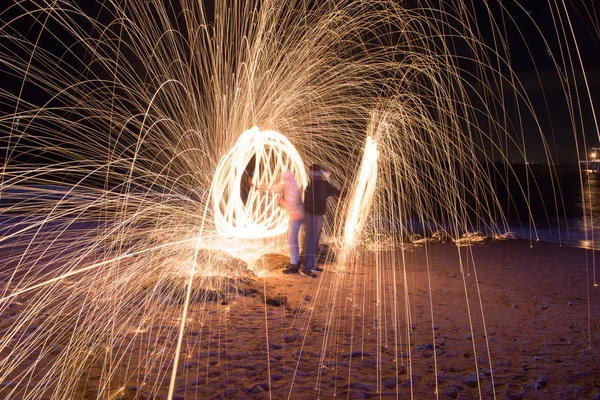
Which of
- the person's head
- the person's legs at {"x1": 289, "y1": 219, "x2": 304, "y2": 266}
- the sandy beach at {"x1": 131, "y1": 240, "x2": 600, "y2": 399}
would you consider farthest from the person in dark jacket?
the sandy beach at {"x1": 131, "y1": 240, "x2": 600, "y2": 399}

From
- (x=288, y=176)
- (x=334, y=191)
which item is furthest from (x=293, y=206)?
(x=334, y=191)

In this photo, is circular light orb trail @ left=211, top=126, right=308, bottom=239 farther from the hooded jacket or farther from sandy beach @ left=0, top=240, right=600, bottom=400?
sandy beach @ left=0, top=240, right=600, bottom=400

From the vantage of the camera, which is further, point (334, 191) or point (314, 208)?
point (334, 191)

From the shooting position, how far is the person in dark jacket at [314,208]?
7293 mm

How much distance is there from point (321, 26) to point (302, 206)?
9.67 ft

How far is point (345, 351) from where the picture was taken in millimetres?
4027

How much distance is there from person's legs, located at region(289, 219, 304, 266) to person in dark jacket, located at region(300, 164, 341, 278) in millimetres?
145

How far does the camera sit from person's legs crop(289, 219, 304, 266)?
7172 mm

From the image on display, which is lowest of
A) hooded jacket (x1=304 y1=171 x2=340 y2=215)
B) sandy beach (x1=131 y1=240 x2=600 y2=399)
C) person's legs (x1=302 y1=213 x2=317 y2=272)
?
sandy beach (x1=131 y1=240 x2=600 y2=399)

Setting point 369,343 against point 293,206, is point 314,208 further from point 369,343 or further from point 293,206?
point 369,343

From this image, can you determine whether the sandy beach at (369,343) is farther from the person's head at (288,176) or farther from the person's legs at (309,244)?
the person's head at (288,176)

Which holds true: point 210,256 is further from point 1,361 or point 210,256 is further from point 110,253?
point 1,361

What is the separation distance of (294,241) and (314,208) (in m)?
0.61

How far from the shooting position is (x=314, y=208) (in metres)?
7.39
